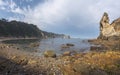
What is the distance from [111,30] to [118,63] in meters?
107

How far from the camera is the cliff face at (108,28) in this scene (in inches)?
4919

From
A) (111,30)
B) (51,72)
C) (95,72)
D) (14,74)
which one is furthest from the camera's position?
(111,30)

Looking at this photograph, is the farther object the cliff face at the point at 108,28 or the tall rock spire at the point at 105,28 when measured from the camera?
the tall rock spire at the point at 105,28

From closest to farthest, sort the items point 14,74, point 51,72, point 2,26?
1. point 14,74
2. point 51,72
3. point 2,26

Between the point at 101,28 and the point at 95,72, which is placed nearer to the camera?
the point at 95,72

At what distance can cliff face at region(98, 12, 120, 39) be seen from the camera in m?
125

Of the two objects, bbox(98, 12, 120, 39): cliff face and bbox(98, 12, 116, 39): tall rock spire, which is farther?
bbox(98, 12, 116, 39): tall rock spire

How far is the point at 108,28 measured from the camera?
135 meters

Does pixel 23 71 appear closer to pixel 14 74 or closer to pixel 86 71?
pixel 14 74

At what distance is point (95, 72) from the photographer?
763 inches

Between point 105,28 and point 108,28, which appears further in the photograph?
point 105,28

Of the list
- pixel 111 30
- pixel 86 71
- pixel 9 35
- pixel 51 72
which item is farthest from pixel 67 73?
pixel 9 35

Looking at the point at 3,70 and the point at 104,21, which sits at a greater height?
the point at 104,21

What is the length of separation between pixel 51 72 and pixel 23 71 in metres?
2.72
